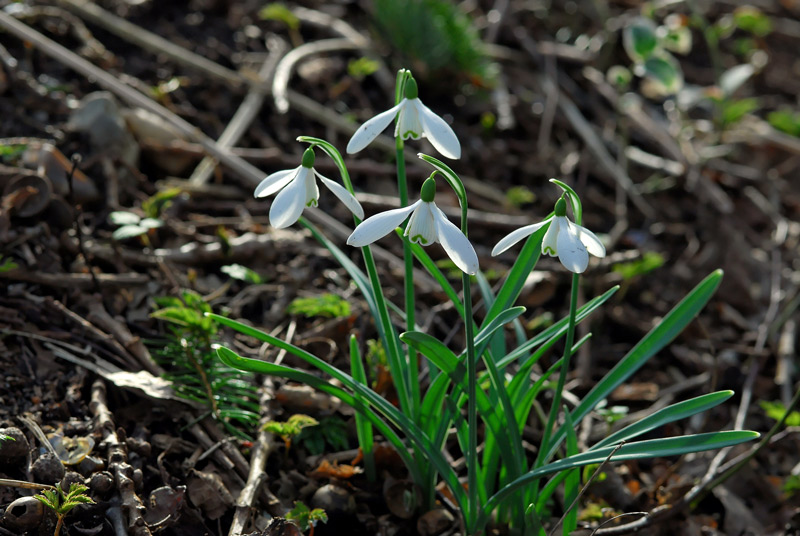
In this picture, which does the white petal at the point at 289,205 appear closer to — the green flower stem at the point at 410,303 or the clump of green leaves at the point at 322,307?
the green flower stem at the point at 410,303

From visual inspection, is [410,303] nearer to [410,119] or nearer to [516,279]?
[516,279]

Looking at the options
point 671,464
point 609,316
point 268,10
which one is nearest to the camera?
point 671,464

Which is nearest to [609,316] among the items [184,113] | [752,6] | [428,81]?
[428,81]

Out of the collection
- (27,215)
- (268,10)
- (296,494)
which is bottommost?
(296,494)

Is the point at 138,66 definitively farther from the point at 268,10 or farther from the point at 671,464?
the point at 671,464

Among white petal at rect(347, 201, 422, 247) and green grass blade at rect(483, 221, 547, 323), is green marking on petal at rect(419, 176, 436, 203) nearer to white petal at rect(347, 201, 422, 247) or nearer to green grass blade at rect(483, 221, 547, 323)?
white petal at rect(347, 201, 422, 247)

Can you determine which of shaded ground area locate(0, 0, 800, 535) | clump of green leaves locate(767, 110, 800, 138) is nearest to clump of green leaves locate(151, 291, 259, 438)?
shaded ground area locate(0, 0, 800, 535)

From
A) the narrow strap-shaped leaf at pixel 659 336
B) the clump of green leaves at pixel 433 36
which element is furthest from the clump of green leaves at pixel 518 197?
the narrow strap-shaped leaf at pixel 659 336
